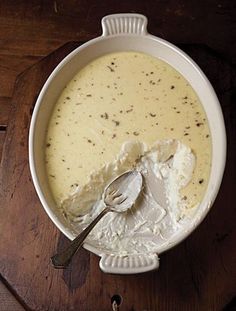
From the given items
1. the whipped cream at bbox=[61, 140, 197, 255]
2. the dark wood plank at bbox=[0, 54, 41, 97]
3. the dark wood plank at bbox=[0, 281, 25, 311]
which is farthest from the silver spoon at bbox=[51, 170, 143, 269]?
the dark wood plank at bbox=[0, 54, 41, 97]

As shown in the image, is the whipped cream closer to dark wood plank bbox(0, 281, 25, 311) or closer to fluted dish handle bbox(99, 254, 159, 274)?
fluted dish handle bbox(99, 254, 159, 274)

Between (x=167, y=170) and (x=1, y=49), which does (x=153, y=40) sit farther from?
(x=1, y=49)

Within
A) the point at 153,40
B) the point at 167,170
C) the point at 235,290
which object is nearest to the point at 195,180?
the point at 167,170

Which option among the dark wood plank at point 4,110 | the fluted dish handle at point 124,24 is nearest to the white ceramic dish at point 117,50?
the fluted dish handle at point 124,24

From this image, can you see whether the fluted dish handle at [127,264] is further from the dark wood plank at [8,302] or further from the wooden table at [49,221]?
the dark wood plank at [8,302]

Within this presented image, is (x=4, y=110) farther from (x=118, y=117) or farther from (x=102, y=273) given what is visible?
(x=102, y=273)

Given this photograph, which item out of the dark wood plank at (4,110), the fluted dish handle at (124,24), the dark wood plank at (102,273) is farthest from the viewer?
the dark wood plank at (4,110)

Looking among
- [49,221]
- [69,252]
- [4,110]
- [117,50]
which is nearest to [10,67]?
[4,110]

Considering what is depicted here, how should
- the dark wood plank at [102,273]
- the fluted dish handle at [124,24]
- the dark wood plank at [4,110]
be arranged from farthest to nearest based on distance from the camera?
the dark wood plank at [4,110] → the fluted dish handle at [124,24] → the dark wood plank at [102,273]
